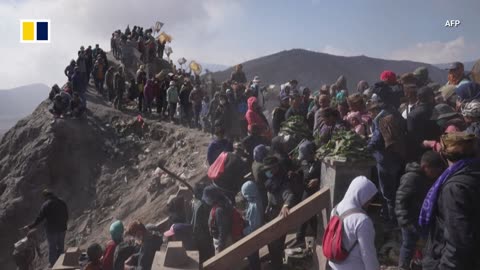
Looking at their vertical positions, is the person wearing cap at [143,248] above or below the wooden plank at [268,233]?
below

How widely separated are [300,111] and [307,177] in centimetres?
310

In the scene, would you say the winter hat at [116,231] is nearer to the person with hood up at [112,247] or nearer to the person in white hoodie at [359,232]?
the person with hood up at [112,247]

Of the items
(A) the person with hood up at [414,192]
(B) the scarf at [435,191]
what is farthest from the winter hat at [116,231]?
(B) the scarf at [435,191]

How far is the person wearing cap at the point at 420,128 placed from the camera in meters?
5.86

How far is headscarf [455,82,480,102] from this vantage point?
240 inches

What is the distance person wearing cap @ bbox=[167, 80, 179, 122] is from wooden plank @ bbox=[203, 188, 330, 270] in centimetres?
1214

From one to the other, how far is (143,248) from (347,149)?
295 centimetres

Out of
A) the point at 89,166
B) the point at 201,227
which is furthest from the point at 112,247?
the point at 89,166

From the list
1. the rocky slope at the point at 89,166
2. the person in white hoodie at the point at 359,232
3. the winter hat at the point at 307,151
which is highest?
the winter hat at the point at 307,151

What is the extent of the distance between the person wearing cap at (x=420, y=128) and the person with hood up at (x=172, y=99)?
11.8m

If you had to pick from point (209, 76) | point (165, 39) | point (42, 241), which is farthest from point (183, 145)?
point (165, 39)

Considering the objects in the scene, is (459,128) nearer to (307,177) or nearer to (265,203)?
(307,177)

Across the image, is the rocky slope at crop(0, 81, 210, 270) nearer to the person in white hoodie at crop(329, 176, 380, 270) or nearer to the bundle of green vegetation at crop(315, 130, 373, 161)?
the bundle of green vegetation at crop(315, 130, 373, 161)

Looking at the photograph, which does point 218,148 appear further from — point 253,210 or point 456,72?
point 456,72
